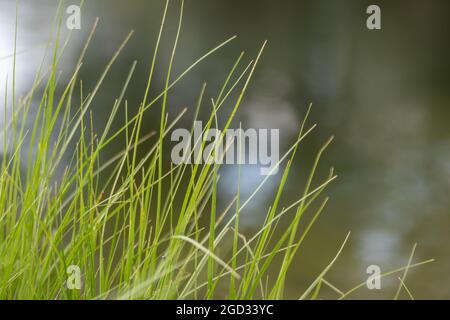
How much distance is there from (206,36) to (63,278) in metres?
1.96

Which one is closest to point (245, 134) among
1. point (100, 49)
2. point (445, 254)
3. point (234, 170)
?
point (234, 170)

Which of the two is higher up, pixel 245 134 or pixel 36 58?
pixel 36 58

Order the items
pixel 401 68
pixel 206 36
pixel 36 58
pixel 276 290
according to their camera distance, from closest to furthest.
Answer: pixel 276 290, pixel 36 58, pixel 206 36, pixel 401 68

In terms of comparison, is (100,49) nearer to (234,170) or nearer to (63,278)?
(234,170)

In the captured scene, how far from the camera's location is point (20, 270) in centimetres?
57

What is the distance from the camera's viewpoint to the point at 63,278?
57 cm

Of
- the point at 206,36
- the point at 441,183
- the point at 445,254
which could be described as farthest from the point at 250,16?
the point at 445,254

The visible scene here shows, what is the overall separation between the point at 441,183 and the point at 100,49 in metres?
1.52

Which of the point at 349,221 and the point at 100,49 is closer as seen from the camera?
the point at 100,49

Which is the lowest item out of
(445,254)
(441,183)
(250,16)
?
(445,254)

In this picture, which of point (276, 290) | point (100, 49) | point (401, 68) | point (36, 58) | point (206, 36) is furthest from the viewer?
point (401, 68)

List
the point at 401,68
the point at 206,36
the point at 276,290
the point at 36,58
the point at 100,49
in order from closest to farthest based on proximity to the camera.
Result: 1. the point at 276,290
2. the point at 36,58
3. the point at 100,49
4. the point at 206,36
5. the point at 401,68

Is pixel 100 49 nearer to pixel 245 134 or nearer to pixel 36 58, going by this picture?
pixel 36 58

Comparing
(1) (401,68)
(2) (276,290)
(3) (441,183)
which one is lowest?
(3) (441,183)
